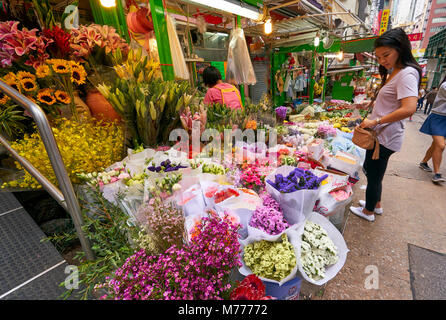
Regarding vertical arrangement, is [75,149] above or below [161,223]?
above

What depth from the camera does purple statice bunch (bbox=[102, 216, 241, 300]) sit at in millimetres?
825

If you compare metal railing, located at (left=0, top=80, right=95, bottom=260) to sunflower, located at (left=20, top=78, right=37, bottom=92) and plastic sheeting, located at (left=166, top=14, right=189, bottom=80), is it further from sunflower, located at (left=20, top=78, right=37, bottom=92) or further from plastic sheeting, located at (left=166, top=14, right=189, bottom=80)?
plastic sheeting, located at (left=166, top=14, right=189, bottom=80)

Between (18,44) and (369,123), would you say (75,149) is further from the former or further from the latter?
(369,123)

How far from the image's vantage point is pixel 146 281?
0.85 meters

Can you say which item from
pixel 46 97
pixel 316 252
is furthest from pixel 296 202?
pixel 46 97

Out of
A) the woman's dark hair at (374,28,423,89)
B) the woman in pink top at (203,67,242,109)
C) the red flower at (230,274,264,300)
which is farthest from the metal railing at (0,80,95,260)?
the woman's dark hair at (374,28,423,89)

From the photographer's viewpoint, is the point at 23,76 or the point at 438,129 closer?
the point at 23,76

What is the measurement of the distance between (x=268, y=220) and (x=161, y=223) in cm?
67

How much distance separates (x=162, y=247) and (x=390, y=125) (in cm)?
242

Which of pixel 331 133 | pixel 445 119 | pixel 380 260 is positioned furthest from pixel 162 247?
pixel 445 119

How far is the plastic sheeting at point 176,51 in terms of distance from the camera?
9.86 feet

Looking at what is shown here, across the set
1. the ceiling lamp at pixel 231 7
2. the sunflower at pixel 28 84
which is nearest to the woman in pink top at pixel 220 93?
the ceiling lamp at pixel 231 7

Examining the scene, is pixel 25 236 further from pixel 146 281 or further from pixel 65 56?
pixel 65 56

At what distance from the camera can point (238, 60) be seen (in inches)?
166
